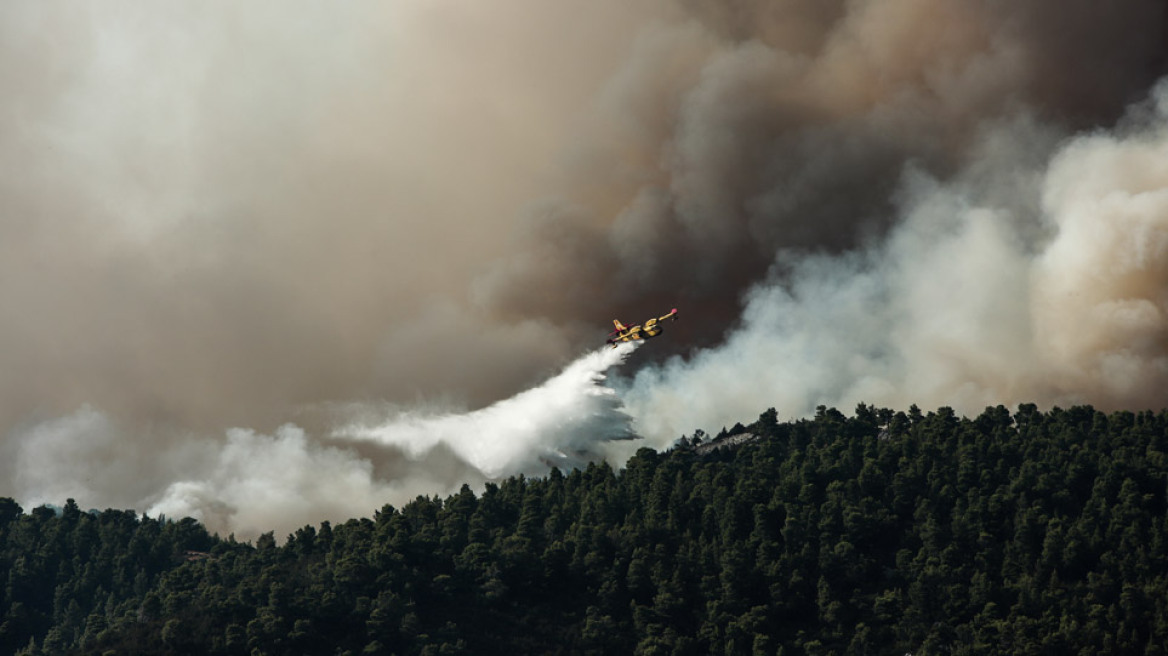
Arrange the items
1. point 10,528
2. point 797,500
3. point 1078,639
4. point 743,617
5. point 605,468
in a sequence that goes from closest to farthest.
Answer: point 1078,639 < point 743,617 < point 797,500 < point 605,468 < point 10,528

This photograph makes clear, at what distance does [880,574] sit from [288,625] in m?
36.3

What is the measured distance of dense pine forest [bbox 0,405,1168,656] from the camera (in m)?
107

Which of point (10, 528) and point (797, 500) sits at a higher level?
point (10, 528)

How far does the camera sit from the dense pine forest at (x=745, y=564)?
106938 millimetres

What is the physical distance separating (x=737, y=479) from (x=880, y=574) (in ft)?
54.8

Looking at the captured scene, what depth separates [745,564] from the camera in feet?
370

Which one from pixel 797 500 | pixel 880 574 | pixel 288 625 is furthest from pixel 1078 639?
pixel 288 625

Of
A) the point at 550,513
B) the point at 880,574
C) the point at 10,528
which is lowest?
the point at 880,574

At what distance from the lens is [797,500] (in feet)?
397

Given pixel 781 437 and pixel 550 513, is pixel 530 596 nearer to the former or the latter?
pixel 550 513

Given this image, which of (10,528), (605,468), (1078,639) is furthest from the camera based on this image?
(10,528)

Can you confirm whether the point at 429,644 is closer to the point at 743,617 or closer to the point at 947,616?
the point at 743,617

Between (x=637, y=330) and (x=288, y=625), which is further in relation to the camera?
(x=637, y=330)

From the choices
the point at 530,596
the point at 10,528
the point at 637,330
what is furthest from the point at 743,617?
the point at 10,528
